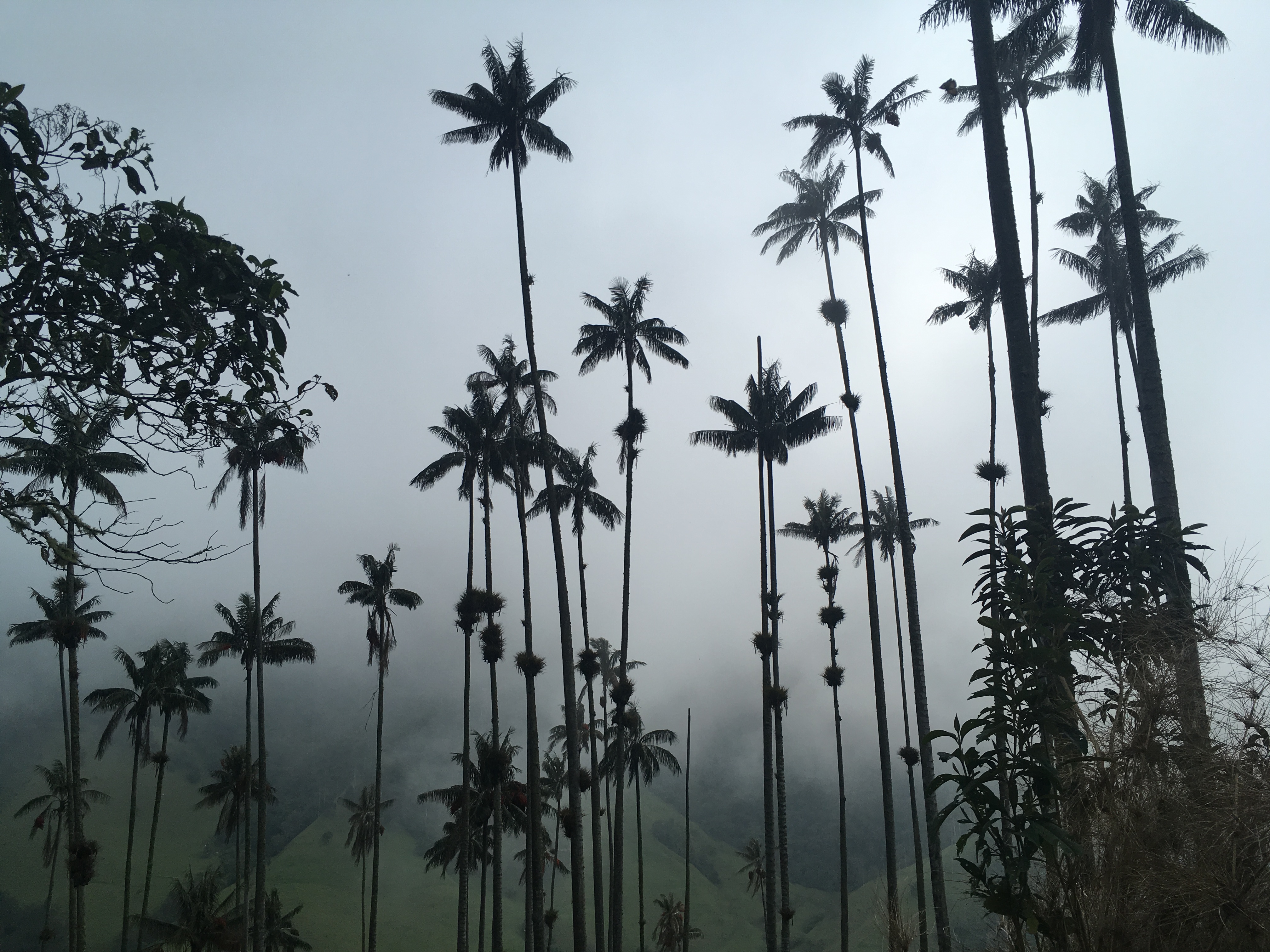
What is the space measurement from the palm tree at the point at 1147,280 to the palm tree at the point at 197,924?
50.2 metres

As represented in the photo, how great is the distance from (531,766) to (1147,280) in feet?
82.9

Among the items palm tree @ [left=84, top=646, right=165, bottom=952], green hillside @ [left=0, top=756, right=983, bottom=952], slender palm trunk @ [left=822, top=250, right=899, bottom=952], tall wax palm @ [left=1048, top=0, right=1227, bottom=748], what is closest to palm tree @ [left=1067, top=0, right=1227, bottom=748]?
tall wax palm @ [left=1048, top=0, right=1227, bottom=748]

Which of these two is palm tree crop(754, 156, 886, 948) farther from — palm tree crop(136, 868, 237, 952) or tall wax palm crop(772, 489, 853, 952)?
palm tree crop(136, 868, 237, 952)

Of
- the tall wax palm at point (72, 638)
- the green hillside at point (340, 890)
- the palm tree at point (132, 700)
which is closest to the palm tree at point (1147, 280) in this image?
the tall wax palm at point (72, 638)

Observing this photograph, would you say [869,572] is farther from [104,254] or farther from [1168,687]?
[104,254]

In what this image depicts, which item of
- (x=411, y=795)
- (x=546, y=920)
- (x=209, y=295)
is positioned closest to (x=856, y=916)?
(x=411, y=795)

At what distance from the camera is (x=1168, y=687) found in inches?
432

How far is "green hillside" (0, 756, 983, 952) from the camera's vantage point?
310 feet

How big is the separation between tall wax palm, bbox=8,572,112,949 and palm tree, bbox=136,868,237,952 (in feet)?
19.7

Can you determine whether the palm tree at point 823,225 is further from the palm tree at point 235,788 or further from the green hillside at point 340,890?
the green hillside at point 340,890

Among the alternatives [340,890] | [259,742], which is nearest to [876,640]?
[259,742]

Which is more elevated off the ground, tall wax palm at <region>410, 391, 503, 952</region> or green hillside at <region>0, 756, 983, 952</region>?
tall wax palm at <region>410, 391, 503, 952</region>

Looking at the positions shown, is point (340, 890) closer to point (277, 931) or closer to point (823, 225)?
point (277, 931)

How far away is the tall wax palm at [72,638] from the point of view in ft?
116
